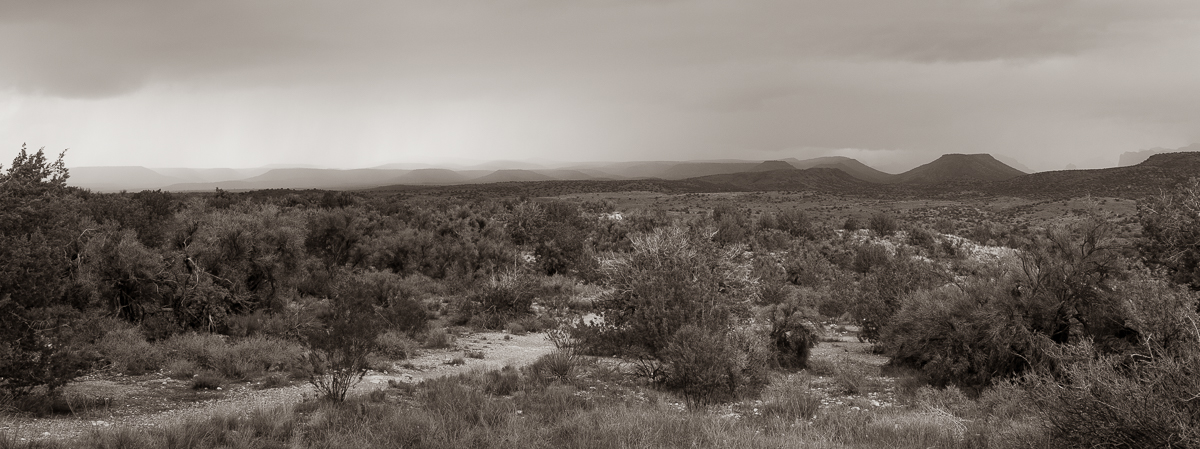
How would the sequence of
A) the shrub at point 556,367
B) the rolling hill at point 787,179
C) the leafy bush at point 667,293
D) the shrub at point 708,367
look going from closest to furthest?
the shrub at point 708,367
the shrub at point 556,367
the leafy bush at point 667,293
the rolling hill at point 787,179

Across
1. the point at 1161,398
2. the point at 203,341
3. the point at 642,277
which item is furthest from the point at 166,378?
the point at 1161,398

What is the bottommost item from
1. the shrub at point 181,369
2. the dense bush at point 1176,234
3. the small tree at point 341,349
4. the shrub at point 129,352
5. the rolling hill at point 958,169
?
the shrub at point 181,369

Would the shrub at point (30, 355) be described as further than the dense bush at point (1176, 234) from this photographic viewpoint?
No

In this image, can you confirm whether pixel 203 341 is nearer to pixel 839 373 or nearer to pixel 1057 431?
pixel 839 373

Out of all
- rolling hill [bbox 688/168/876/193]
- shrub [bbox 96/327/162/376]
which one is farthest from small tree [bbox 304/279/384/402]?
rolling hill [bbox 688/168/876/193]

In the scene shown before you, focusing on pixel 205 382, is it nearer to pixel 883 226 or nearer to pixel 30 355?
pixel 30 355

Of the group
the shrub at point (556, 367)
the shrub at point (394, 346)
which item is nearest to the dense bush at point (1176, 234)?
the shrub at point (556, 367)

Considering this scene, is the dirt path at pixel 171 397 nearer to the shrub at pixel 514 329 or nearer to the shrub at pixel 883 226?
the shrub at pixel 514 329

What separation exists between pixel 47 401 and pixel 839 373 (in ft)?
45.4

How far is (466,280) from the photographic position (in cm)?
2520

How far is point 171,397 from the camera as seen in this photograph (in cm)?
992

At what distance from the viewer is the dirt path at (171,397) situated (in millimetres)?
7746

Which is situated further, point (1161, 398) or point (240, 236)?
point (240, 236)

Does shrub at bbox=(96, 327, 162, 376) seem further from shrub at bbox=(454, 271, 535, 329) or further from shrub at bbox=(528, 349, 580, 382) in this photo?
shrub at bbox=(454, 271, 535, 329)
